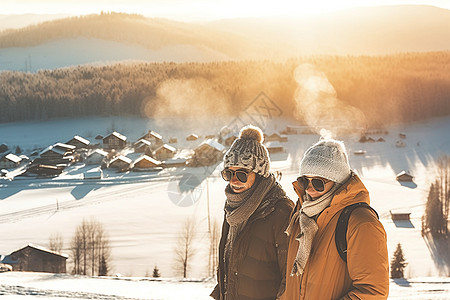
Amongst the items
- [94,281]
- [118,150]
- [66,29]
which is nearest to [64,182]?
[118,150]

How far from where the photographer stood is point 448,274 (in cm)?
1328

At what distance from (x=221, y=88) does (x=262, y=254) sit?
187ft

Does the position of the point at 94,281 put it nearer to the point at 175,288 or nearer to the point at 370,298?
the point at 175,288

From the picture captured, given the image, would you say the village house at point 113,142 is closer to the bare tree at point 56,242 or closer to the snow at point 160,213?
the snow at point 160,213

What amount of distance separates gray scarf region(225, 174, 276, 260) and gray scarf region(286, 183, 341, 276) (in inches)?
19.7

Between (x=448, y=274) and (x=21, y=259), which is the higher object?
(x=21, y=259)

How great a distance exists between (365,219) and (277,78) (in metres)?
63.9

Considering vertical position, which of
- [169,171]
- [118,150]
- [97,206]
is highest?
[118,150]

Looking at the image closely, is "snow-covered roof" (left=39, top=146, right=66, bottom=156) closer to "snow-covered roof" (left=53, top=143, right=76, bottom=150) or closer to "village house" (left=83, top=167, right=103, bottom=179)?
"snow-covered roof" (left=53, top=143, right=76, bottom=150)

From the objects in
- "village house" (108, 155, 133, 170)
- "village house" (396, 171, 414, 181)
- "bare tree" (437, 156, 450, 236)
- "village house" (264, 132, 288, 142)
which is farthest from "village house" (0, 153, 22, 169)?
"bare tree" (437, 156, 450, 236)

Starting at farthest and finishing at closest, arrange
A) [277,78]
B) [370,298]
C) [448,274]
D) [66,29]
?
[66,29] → [277,78] → [448,274] → [370,298]

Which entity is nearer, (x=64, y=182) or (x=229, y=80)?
(x=64, y=182)

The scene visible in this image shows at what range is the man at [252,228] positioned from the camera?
2.77 m

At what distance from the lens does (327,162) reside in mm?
2305
